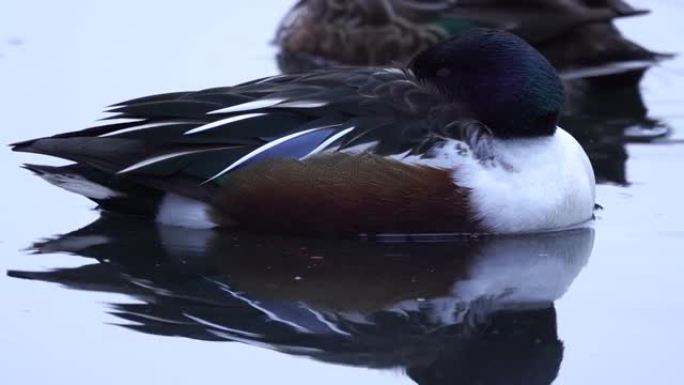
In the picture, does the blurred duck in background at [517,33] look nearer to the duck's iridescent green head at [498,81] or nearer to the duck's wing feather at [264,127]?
the duck's iridescent green head at [498,81]

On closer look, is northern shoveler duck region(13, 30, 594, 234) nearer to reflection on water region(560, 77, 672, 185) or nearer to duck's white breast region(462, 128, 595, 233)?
duck's white breast region(462, 128, 595, 233)

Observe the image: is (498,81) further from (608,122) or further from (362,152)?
(608,122)

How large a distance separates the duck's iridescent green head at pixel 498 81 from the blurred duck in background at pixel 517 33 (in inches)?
78.4

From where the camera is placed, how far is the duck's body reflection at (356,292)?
6.47 metres

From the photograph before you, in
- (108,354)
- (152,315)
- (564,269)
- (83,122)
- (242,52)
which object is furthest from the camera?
(242,52)

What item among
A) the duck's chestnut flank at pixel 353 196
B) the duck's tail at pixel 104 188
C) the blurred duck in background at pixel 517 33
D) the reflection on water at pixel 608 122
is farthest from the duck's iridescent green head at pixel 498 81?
the blurred duck in background at pixel 517 33

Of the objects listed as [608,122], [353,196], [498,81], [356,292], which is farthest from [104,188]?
[608,122]

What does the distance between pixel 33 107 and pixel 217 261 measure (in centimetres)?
271

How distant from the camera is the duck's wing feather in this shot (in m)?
7.80

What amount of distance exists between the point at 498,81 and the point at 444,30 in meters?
3.42

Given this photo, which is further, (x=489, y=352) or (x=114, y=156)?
(x=114, y=156)

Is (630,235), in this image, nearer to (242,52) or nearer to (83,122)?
(83,122)

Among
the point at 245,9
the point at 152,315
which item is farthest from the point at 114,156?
the point at 245,9

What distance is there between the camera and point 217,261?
7648 mm
